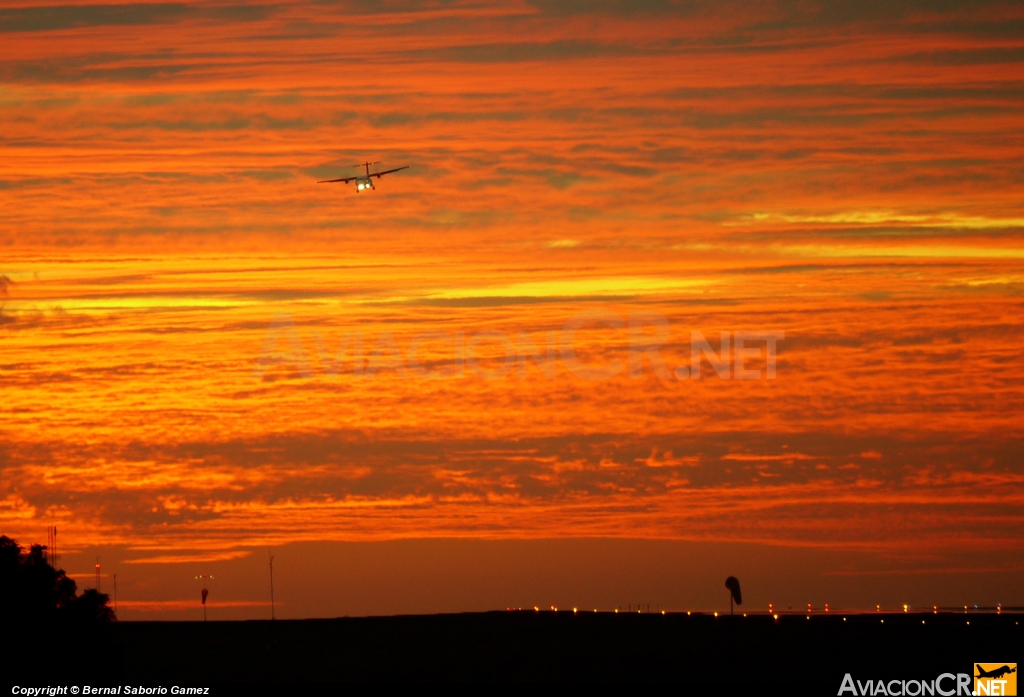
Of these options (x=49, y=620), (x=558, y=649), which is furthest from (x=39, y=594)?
(x=558, y=649)

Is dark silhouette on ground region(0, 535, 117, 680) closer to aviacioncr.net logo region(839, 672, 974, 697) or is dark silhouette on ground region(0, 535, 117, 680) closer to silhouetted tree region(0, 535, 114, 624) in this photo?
silhouetted tree region(0, 535, 114, 624)

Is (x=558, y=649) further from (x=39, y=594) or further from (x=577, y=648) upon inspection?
(x=39, y=594)

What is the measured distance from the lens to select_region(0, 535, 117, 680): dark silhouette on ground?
11769cm

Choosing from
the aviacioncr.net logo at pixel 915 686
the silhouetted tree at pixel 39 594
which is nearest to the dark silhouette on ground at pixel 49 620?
the silhouetted tree at pixel 39 594

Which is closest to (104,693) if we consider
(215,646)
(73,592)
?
(73,592)

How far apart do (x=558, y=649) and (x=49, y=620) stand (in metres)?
60.7

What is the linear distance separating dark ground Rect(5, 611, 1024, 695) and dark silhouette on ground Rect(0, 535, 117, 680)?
459 mm

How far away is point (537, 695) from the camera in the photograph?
134 m

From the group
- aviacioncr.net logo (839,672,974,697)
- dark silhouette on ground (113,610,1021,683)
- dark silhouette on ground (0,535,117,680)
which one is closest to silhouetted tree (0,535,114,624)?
dark silhouette on ground (0,535,117,680)

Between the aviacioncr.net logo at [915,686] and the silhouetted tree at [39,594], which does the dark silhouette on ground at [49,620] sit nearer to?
the silhouetted tree at [39,594]

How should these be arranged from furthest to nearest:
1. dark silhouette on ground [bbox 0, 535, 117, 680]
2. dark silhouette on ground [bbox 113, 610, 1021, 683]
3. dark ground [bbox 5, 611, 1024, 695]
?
dark silhouette on ground [bbox 113, 610, 1021, 683], dark ground [bbox 5, 611, 1024, 695], dark silhouette on ground [bbox 0, 535, 117, 680]

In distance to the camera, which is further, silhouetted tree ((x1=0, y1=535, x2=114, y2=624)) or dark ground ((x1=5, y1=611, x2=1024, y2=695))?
dark ground ((x1=5, y1=611, x2=1024, y2=695))

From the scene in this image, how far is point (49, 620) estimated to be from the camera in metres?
121

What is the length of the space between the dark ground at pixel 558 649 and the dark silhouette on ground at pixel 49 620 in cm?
46
